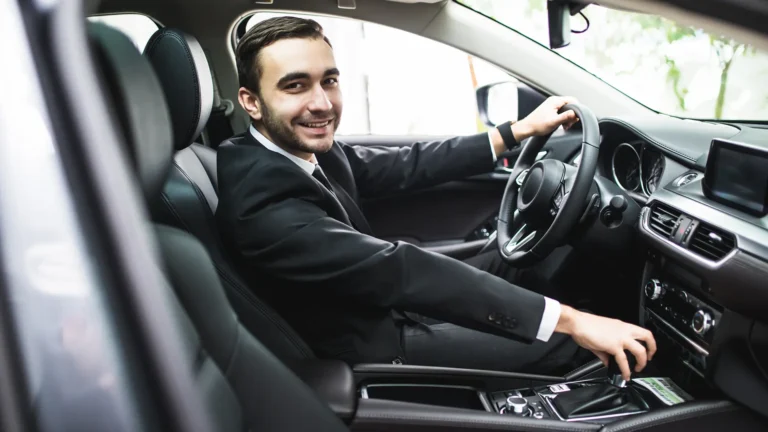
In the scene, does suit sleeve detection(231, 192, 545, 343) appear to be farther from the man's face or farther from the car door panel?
the car door panel

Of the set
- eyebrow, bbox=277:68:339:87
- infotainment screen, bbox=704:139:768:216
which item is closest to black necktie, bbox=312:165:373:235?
eyebrow, bbox=277:68:339:87

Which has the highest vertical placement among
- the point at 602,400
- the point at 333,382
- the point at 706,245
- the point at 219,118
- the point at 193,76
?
the point at 193,76

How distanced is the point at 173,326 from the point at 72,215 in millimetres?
137

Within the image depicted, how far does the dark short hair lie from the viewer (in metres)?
1.34

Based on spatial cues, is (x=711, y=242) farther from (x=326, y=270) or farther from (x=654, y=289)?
(x=326, y=270)

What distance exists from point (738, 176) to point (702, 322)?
0.97 ft

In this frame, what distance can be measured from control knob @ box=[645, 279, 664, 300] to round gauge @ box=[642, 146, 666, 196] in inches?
8.6

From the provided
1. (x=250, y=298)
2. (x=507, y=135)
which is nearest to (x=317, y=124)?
(x=250, y=298)

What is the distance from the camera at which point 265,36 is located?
1.35m

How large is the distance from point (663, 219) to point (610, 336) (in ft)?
1.25

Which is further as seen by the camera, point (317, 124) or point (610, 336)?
point (317, 124)

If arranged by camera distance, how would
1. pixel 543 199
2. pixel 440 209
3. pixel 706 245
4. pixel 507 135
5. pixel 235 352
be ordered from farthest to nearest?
1. pixel 440 209
2. pixel 507 135
3. pixel 543 199
4. pixel 706 245
5. pixel 235 352

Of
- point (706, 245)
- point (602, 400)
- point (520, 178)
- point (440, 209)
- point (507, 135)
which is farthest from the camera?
point (440, 209)

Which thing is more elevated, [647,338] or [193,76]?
[193,76]
